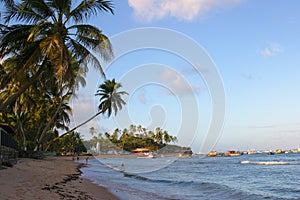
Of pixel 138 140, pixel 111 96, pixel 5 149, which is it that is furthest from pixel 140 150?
pixel 5 149

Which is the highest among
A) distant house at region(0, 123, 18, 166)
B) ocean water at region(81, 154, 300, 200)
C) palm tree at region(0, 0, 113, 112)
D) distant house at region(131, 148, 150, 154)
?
palm tree at region(0, 0, 113, 112)

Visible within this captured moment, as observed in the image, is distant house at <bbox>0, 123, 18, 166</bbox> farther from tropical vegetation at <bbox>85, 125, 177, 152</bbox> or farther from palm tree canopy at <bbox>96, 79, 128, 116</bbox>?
tropical vegetation at <bbox>85, 125, 177, 152</bbox>

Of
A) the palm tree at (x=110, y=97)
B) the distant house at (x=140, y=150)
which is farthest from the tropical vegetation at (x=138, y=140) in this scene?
the palm tree at (x=110, y=97)

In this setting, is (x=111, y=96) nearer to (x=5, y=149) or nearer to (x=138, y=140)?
(x=5, y=149)

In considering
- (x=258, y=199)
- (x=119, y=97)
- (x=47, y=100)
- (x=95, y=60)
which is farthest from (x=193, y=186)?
(x=47, y=100)

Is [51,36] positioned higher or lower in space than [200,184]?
higher

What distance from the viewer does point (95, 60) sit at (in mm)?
14633

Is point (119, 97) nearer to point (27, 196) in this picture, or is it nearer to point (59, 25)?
point (59, 25)

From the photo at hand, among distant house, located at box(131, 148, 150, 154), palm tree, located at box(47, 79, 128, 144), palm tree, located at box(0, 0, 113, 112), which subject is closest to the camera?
palm tree, located at box(0, 0, 113, 112)

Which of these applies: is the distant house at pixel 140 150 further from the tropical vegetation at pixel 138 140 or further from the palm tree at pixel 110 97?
the palm tree at pixel 110 97

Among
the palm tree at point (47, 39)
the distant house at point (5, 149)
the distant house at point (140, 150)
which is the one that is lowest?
the distant house at point (140, 150)

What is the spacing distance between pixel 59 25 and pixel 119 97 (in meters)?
23.0

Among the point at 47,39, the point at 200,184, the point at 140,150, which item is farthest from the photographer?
the point at 140,150

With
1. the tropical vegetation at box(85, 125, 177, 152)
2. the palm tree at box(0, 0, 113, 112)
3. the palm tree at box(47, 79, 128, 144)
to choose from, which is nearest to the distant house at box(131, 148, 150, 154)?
the tropical vegetation at box(85, 125, 177, 152)
